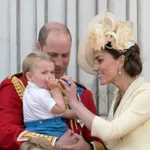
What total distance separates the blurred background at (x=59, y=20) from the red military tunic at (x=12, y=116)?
53cm

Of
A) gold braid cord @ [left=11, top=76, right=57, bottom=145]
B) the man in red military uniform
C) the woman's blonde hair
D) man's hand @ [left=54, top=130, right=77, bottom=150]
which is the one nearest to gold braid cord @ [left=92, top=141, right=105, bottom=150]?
the man in red military uniform

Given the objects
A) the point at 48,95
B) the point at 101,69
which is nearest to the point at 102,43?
the point at 101,69

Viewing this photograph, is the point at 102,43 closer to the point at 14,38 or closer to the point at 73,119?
the point at 73,119

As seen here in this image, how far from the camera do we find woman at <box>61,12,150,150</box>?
274 centimetres

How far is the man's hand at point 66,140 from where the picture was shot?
2758mm

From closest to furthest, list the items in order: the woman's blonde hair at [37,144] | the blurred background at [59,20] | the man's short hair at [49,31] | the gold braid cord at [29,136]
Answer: the woman's blonde hair at [37,144] → the gold braid cord at [29,136] → the man's short hair at [49,31] → the blurred background at [59,20]

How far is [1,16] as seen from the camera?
11.7 feet

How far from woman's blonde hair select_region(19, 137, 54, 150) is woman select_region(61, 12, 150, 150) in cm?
26

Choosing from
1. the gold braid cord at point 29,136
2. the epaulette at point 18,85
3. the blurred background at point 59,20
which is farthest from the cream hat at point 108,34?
the blurred background at point 59,20

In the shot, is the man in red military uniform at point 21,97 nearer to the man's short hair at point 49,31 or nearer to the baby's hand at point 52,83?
the man's short hair at point 49,31

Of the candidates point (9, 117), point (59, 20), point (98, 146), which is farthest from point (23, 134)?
point (59, 20)

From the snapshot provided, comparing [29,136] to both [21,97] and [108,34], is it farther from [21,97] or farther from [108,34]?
[108,34]

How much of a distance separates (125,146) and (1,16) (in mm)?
1227

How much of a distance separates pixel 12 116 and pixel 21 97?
11 cm
